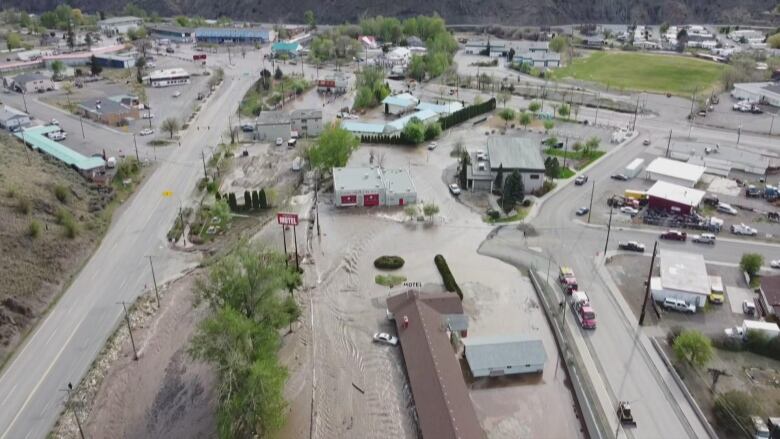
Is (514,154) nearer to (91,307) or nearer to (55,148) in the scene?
(91,307)

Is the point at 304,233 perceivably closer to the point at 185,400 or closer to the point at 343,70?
the point at 185,400

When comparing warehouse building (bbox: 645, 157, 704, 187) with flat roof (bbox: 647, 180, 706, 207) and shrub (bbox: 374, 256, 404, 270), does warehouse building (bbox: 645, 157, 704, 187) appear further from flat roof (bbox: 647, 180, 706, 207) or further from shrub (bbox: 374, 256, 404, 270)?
shrub (bbox: 374, 256, 404, 270)

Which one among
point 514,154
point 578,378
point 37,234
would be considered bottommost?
point 578,378

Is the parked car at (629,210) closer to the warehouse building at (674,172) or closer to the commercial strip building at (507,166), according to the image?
the commercial strip building at (507,166)

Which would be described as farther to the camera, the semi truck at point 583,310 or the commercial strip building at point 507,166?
the commercial strip building at point 507,166

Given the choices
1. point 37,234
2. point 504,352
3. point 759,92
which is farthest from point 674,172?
point 37,234

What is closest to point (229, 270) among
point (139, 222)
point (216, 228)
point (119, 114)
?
point (216, 228)

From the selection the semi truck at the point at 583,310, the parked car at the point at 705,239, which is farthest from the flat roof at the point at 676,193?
the semi truck at the point at 583,310
